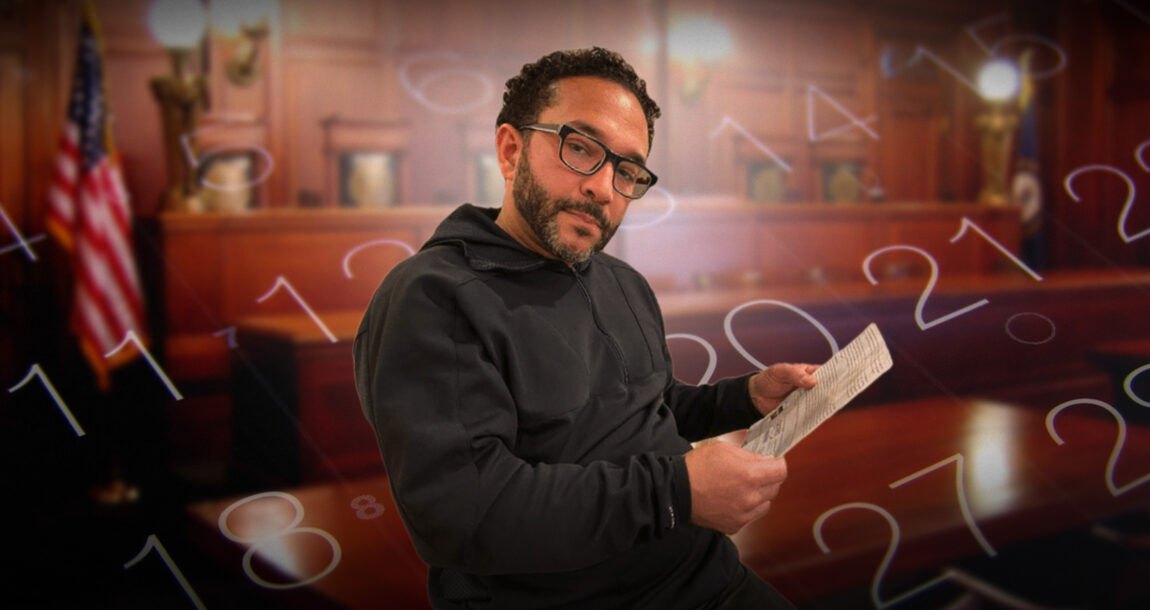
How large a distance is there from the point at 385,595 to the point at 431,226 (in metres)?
0.96

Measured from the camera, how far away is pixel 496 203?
2.32m

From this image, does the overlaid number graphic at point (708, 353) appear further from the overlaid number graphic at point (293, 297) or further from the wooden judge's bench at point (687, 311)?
the overlaid number graphic at point (293, 297)

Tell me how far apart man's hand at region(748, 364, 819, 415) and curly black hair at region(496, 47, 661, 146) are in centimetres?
42

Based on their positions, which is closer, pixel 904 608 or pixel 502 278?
pixel 502 278

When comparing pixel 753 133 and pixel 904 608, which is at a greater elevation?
pixel 753 133

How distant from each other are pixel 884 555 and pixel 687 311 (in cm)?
70

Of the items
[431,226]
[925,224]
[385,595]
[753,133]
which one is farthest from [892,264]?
[385,595]

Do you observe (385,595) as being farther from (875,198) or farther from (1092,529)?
(875,198)

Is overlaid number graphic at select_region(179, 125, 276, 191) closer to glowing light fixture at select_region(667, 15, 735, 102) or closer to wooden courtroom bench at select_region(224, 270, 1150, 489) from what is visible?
wooden courtroom bench at select_region(224, 270, 1150, 489)

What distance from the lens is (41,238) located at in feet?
5.73

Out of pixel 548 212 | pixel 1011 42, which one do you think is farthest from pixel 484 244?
pixel 1011 42

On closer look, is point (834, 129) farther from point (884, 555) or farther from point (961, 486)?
point (884, 555)

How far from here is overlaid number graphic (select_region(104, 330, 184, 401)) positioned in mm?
1735

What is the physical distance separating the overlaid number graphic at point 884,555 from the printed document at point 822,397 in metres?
0.77
